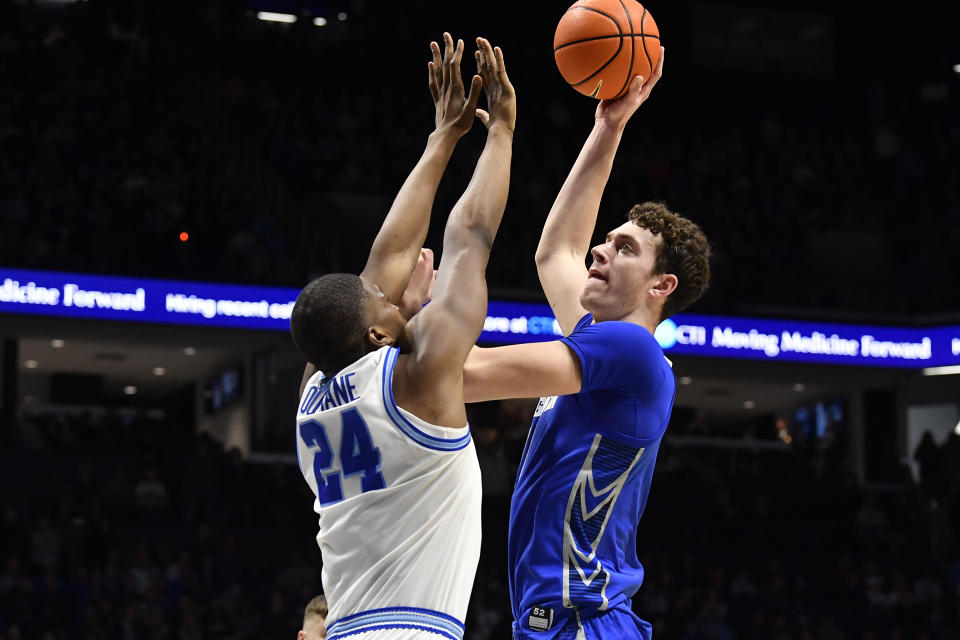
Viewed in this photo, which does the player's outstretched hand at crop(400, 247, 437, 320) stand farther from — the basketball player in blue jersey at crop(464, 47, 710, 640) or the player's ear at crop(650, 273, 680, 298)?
the player's ear at crop(650, 273, 680, 298)

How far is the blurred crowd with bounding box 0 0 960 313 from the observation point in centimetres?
1686

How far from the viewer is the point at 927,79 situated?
2555cm

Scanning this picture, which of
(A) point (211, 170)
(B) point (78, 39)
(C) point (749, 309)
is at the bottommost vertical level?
(C) point (749, 309)

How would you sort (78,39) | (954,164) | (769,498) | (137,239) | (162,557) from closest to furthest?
1. (162,557)
2. (137,239)
3. (769,498)
4. (78,39)
5. (954,164)

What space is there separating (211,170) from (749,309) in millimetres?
7877

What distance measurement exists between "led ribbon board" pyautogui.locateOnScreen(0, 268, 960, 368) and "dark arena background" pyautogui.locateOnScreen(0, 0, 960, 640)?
1.5 inches

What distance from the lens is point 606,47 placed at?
4.28 meters

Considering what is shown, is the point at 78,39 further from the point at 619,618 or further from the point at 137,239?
the point at 619,618

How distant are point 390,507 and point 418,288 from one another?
3.31 ft

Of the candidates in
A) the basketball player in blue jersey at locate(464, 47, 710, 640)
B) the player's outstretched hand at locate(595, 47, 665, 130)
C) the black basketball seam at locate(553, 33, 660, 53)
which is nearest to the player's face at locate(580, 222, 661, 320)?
the basketball player in blue jersey at locate(464, 47, 710, 640)

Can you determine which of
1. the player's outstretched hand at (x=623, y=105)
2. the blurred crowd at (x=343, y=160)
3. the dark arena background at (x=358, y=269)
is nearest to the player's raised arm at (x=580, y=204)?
the player's outstretched hand at (x=623, y=105)

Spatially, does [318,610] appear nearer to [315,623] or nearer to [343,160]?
[315,623]

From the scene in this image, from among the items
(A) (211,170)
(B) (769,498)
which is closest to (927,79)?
(B) (769,498)

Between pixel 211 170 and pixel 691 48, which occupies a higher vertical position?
pixel 691 48
